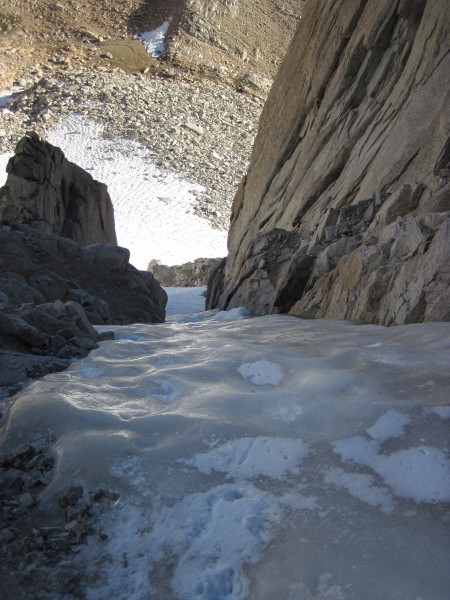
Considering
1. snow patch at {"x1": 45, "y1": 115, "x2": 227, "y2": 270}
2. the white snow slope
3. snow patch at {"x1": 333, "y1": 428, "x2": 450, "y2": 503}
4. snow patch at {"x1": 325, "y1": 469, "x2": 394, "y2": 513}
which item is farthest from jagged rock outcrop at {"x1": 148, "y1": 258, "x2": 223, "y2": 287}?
snow patch at {"x1": 325, "y1": 469, "x2": 394, "y2": 513}

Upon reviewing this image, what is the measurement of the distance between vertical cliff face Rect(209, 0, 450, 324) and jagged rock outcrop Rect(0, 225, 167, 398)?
2.54 metres

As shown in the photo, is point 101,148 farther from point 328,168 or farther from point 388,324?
point 388,324

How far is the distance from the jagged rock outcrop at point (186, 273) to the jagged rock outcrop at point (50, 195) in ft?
30.8

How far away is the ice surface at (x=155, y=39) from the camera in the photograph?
62688 mm

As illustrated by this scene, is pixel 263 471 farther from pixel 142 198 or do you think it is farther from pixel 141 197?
pixel 141 197

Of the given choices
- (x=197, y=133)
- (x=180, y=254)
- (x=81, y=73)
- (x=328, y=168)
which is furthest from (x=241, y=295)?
(x=81, y=73)

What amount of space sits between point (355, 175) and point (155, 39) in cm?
6294

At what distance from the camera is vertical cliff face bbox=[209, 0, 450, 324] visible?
20.4 feet

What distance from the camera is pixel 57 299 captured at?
30.9 ft

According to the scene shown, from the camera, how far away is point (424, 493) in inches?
88.7

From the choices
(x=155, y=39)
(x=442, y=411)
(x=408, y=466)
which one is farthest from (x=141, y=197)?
(x=408, y=466)

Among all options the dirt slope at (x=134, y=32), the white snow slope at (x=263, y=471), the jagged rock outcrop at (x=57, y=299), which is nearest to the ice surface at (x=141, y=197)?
the dirt slope at (x=134, y=32)

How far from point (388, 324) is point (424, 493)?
3.59m

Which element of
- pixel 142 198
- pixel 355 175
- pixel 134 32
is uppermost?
pixel 134 32
